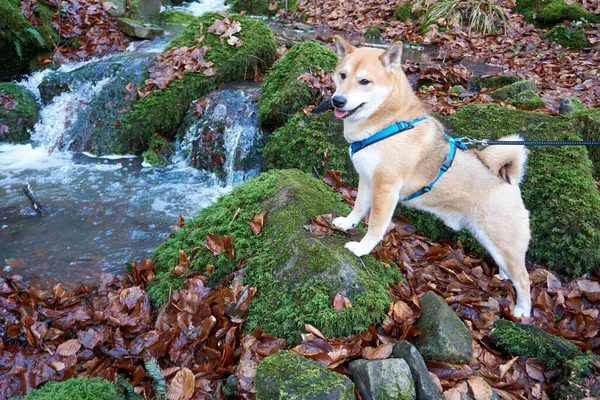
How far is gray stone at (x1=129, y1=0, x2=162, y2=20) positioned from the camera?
1155 cm

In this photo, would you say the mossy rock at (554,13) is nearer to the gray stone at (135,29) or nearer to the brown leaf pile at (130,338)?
the gray stone at (135,29)

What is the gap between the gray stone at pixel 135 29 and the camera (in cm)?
1032

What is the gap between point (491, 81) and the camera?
278 inches

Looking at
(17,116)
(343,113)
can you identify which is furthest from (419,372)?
(17,116)

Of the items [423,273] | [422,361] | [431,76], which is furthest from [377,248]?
[431,76]

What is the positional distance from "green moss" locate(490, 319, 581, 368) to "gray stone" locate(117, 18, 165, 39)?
10527mm

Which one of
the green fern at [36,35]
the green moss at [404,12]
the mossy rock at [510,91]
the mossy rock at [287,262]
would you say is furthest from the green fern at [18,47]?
the green moss at [404,12]

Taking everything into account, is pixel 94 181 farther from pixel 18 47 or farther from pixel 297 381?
pixel 297 381

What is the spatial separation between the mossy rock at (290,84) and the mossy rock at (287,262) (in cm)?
200

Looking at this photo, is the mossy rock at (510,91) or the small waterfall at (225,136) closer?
the mossy rock at (510,91)

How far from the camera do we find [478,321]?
3.41 metres

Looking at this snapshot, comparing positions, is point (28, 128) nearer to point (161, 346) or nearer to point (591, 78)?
point (161, 346)

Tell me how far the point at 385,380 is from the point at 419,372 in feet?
0.79

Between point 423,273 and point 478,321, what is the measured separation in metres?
0.67
